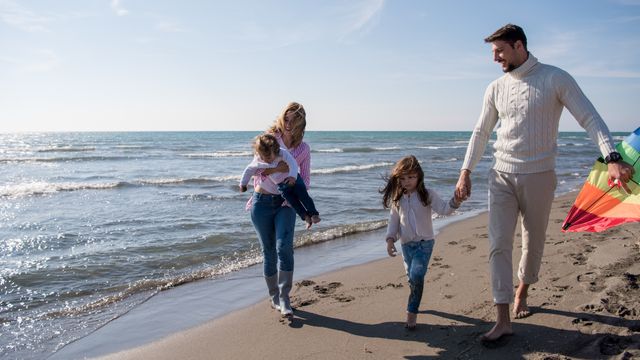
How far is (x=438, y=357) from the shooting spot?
125 inches

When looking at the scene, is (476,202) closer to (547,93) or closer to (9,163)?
(547,93)

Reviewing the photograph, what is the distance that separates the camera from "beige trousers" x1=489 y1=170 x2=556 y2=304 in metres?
3.19

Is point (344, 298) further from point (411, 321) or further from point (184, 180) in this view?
point (184, 180)

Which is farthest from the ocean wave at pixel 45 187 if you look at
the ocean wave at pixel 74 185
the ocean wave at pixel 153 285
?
the ocean wave at pixel 153 285

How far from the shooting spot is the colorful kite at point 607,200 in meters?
3.80

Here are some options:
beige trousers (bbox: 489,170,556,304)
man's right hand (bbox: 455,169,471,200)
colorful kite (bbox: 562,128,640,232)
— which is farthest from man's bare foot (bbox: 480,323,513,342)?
colorful kite (bbox: 562,128,640,232)

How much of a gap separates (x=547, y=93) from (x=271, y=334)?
2680 millimetres

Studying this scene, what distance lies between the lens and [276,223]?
4.07 m

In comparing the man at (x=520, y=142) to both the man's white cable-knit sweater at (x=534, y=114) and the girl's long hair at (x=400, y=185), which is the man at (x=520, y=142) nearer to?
the man's white cable-knit sweater at (x=534, y=114)

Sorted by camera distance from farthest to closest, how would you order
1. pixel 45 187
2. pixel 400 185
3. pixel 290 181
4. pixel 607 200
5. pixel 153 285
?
pixel 45 187 → pixel 153 285 → pixel 607 200 → pixel 290 181 → pixel 400 185

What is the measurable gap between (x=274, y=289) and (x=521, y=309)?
2.07 meters

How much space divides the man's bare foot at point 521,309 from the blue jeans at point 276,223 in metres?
1.83

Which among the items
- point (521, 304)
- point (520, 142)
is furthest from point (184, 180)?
point (520, 142)

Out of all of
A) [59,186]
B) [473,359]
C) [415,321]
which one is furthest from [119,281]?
[59,186]
